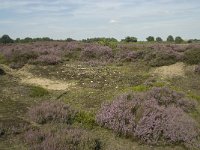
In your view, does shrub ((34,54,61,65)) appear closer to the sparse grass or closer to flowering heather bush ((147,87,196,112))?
the sparse grass

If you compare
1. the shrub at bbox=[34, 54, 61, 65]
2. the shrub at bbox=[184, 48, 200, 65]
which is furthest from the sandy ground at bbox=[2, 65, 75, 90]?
the shrub at bbox=[184, 48, 200, 65]

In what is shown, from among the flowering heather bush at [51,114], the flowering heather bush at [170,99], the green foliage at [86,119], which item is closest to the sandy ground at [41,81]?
the flowering heather bush at [51,114]

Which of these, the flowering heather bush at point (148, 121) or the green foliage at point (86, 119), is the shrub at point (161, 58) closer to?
the flowering heather bush at point (148, 121)

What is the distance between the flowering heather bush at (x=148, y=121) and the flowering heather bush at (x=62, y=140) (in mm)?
1034

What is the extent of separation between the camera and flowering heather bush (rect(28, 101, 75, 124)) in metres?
9.30

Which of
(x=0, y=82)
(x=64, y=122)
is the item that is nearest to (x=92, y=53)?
(x=0, y=82)

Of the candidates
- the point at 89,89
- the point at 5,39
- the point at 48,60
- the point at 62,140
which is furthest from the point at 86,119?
the point at 5,39

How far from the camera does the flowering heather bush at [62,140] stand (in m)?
7.33

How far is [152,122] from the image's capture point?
8.51m

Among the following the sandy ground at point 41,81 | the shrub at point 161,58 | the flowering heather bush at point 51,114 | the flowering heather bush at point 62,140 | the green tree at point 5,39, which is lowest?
the flowering heather bush at point 62,140

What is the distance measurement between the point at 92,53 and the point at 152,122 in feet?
50.8

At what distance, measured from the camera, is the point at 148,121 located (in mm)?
8523

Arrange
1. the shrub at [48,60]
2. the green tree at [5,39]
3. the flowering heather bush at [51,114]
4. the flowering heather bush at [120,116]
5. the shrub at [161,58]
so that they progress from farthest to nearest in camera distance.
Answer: the green tree at [5,39]
the shrub at [48,60]
the shrub at [161,58]
the flowering heather bush at [51,114]
the flowering heather bush at [120,116]

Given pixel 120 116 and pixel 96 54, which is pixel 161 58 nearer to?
pixel 96 54
